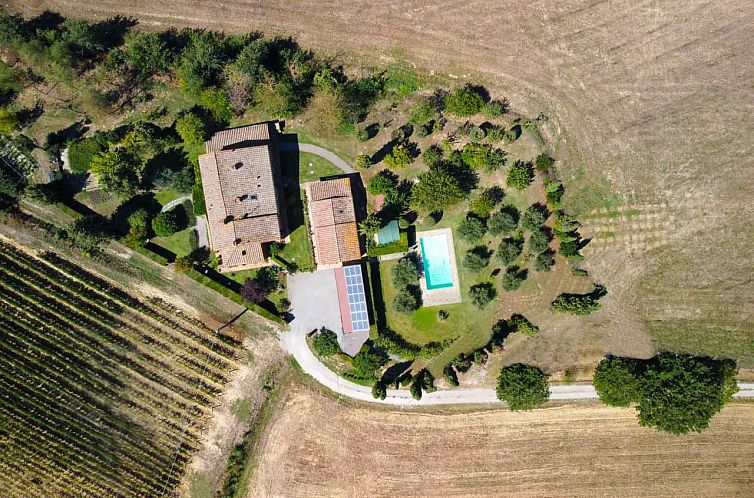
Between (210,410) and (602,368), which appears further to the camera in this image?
(210,410)

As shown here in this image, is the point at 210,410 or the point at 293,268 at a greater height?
the point at 293,268

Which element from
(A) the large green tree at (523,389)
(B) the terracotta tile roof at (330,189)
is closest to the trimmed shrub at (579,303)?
(A) the large green tree at (523,389)

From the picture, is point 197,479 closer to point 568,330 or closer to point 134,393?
point 134,393

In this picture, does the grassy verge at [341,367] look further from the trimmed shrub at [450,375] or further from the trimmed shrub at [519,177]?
the trimmed shrub at [519,177]

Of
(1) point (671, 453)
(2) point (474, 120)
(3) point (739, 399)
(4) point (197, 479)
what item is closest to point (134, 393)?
(4) point (197, 479)

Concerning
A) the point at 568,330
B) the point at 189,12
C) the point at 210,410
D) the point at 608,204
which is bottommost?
the point at 210,410

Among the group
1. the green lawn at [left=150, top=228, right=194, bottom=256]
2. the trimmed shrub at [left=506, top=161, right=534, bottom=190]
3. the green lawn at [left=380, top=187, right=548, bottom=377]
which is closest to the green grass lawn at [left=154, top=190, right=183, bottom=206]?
the green lawn at [left=150, top=228, right=194, bottom=256]
